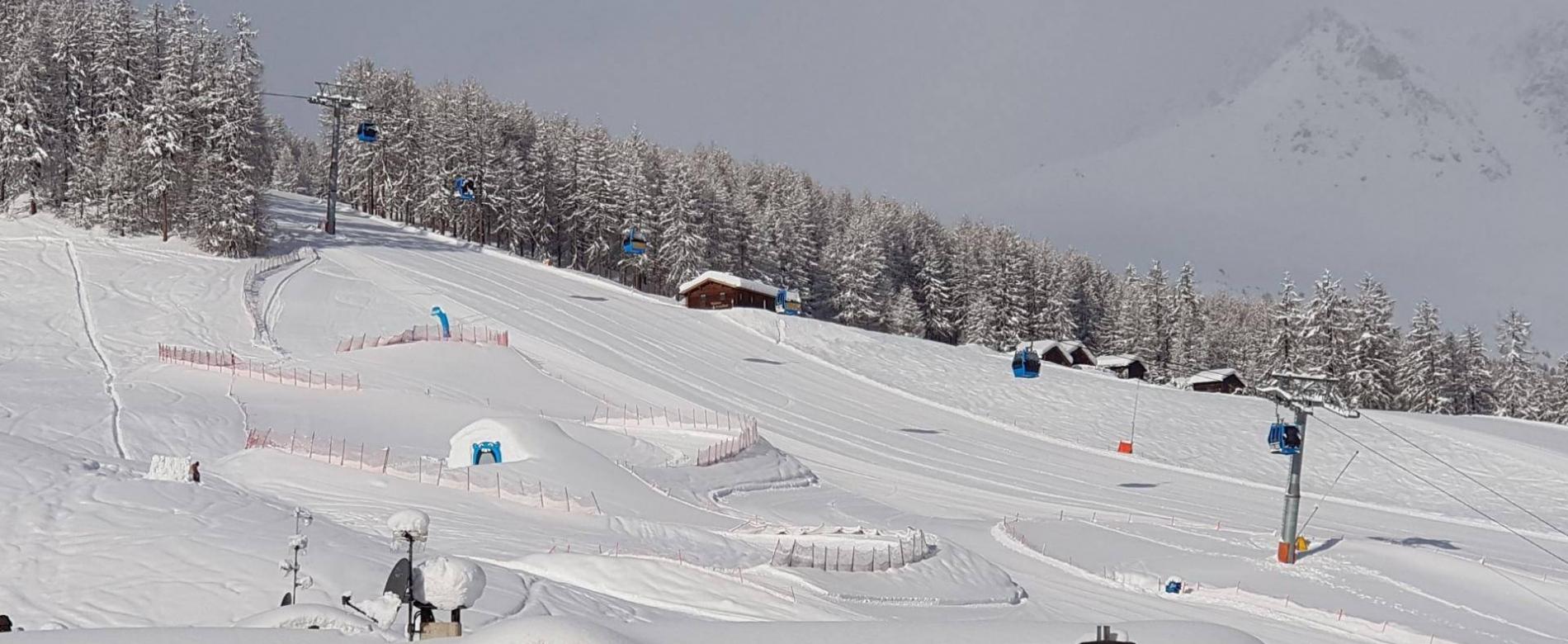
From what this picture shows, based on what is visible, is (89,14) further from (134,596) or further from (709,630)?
(709,630)

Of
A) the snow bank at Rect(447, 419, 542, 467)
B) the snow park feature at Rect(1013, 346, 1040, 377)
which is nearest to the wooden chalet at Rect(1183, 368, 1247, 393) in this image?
the snow park feature at Rect(1013, 346, 1040, 377)

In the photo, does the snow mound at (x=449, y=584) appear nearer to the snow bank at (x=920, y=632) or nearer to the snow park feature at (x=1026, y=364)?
the snow bank at (x=920, y=632)

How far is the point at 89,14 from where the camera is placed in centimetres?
7512

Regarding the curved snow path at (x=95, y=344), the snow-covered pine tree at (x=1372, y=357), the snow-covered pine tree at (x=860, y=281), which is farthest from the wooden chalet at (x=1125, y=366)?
the curved snow path at (x=95, y=344)

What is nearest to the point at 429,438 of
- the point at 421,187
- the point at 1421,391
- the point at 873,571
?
the point at 873,571

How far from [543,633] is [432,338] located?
46797mm

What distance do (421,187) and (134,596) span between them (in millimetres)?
84359

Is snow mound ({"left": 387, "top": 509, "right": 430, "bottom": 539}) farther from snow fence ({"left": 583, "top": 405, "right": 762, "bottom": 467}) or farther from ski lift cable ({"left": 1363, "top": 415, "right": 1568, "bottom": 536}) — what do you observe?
ski lift cable ({"left": 1363, "top": 415, "right": 1568, "bottom": 536})

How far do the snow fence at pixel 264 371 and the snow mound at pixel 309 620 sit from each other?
3364cm

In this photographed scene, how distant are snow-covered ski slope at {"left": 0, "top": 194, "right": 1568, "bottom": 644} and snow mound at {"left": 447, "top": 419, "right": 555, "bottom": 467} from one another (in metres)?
0.31

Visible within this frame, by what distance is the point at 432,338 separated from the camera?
172 ft

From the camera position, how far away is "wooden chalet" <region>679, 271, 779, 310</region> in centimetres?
7731

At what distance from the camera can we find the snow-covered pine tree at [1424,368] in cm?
8312

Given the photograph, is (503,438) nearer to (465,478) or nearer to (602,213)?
(465,478)
